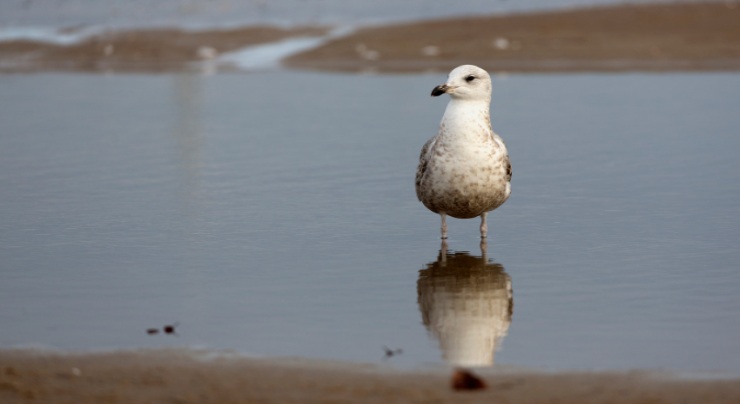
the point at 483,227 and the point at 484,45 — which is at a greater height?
the point at 484,45

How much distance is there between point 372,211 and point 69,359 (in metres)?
5.07

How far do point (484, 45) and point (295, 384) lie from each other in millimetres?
23907

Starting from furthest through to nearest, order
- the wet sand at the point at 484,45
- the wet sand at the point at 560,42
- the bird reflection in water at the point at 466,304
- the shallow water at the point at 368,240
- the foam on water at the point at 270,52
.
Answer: the foam on water at the point at 270,52, the wet sand at the point at 484,45, the wet sand at the point at 560,42, the shallow water at the point at 368,240, the bird reflection in water at the point at 466,304

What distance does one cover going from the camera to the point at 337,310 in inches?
297

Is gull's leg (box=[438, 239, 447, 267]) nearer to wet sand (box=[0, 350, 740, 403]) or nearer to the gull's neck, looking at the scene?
the gull's neck

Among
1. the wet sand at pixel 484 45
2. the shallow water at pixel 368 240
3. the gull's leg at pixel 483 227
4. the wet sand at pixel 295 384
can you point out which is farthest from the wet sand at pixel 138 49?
the wet sand at pixel 295 384

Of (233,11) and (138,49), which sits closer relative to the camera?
(138,49)

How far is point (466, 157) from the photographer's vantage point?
30.9ft

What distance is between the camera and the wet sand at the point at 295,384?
18.4ft

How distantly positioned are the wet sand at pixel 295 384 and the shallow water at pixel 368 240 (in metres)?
0.36

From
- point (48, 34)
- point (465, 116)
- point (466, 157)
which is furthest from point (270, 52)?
point (466, 157)

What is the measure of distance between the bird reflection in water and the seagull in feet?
1.37

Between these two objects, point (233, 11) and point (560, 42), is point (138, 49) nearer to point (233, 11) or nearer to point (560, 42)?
point (233, 11)

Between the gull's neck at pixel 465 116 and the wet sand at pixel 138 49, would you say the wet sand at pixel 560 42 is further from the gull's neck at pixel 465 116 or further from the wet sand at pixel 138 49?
the gull's neck at pixel 465 116
